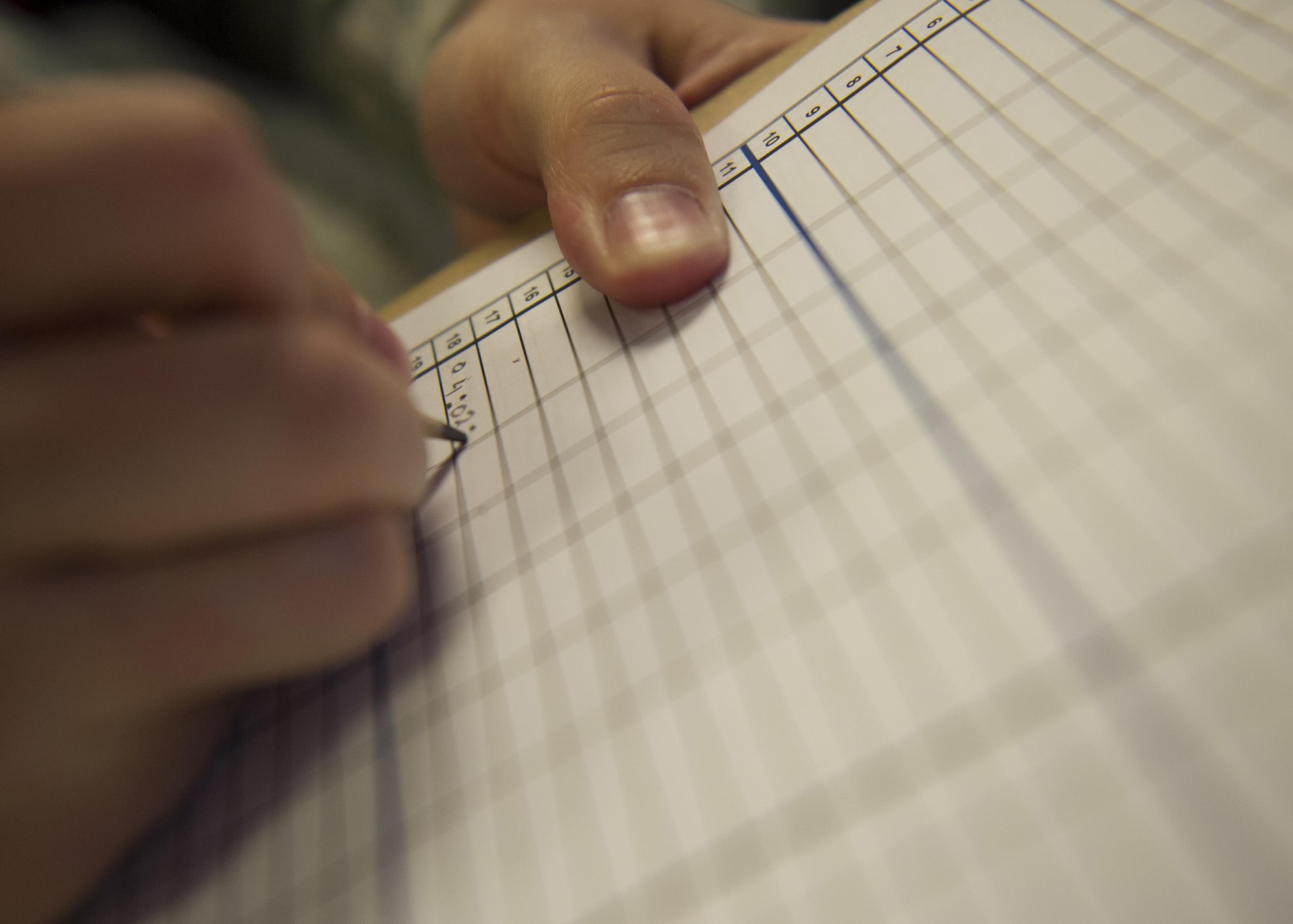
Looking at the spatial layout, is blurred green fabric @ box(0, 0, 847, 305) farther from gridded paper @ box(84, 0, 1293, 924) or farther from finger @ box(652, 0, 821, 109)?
gridded paper @ box(84, 0, 1293, 924)

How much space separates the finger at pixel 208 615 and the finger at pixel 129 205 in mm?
94

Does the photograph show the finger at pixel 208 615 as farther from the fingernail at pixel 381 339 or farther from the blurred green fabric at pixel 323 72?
the blurred green fabric at pixel 323 72

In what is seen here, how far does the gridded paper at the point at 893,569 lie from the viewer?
190mm

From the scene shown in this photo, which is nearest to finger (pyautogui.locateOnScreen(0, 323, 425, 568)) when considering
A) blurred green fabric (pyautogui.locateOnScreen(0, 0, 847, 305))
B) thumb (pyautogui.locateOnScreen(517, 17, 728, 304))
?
thumb (pyautogui.locateOnScreen(517, 17, 728, 304))

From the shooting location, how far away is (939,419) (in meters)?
0.25

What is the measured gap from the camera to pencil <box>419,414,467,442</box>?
346 mm

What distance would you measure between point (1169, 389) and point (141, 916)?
0.47 meters

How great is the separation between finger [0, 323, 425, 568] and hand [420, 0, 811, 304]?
0.16 metres

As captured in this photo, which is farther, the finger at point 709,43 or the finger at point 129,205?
the finger at point 709,43

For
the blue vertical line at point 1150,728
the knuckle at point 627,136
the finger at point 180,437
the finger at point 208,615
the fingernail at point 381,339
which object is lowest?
the blue vertical line at point 1150,728

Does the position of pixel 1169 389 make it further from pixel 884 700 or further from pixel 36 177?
pixel 36 177

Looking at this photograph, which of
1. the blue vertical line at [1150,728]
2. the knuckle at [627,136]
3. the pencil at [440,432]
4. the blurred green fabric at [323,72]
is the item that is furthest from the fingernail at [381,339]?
the blurred green fabric at [323,72]

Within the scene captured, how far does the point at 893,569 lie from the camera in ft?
0.76

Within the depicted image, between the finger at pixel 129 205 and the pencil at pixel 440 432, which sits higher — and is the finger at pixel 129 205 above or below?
below
